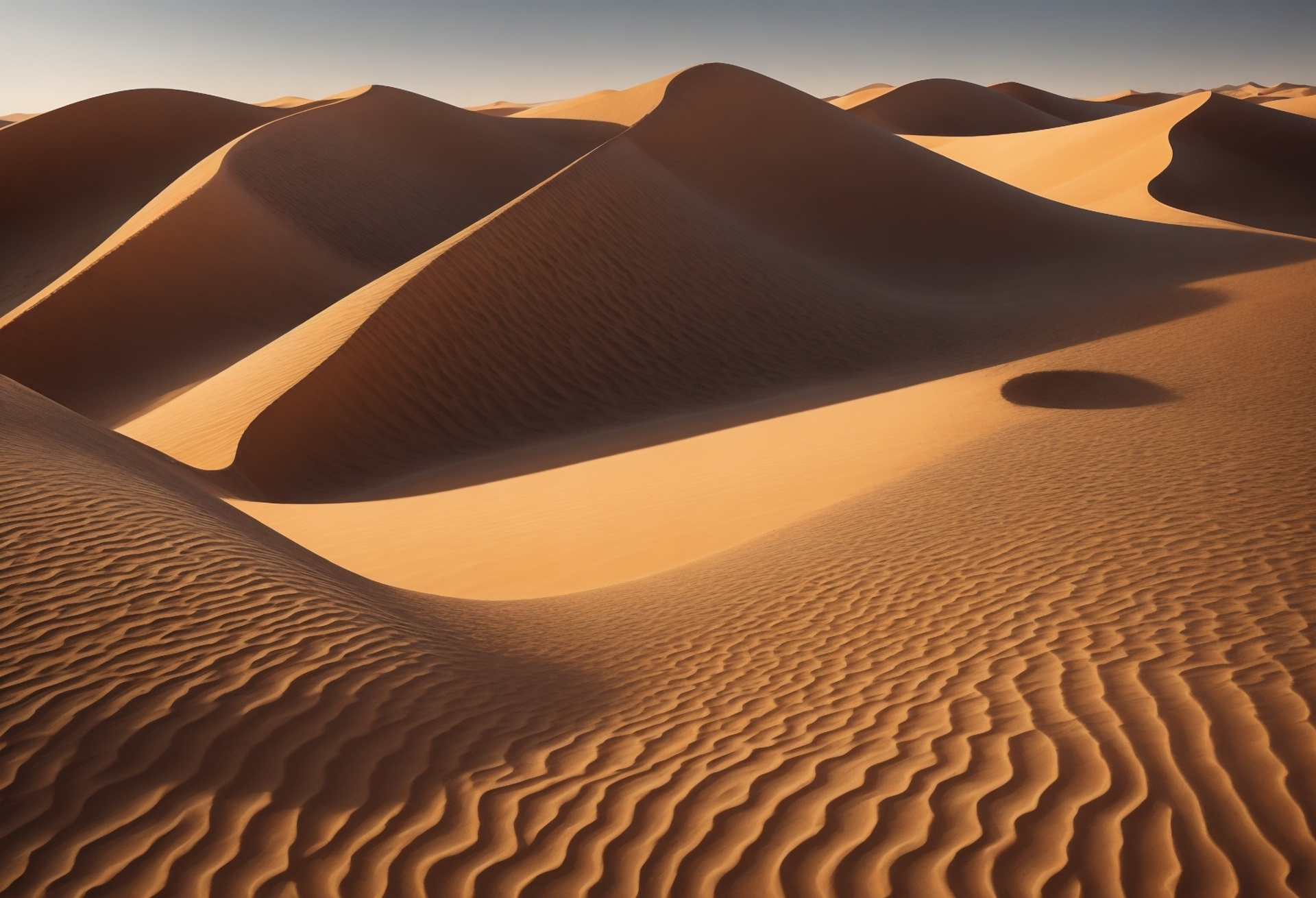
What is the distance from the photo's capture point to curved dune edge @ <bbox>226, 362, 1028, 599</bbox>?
854 cm

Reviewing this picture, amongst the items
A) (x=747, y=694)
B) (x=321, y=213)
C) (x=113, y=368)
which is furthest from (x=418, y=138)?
(x=747, y=694)

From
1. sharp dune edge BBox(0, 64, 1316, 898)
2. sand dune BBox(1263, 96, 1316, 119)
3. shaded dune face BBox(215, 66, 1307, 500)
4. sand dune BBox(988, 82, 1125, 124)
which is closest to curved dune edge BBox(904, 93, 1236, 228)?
shaded dune face BBox(215, 66, 1307, 500)

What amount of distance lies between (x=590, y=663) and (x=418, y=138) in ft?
Answer: 91.1

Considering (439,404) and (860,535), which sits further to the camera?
(439,404)

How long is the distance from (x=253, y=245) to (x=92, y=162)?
16266 mm

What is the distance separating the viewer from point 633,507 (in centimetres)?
966

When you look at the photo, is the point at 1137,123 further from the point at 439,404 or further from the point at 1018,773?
the point at 1018,773

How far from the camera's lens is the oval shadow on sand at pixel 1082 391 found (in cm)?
1020

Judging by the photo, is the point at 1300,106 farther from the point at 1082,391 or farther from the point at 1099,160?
the point at 1082,391

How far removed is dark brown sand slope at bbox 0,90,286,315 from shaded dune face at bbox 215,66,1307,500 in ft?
60.4

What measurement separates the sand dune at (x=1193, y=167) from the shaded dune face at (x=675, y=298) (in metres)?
7.40

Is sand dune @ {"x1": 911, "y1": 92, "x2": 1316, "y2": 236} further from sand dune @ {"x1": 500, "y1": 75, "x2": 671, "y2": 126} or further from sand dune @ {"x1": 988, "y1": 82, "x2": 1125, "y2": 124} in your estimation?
sand dune @ {"x1": 988, "y1": 82, "x2": 1125, "y2": 124}

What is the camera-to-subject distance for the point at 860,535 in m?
7.36

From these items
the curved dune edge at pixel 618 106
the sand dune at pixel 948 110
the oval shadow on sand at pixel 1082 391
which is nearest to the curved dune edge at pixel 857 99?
the sand dune at pixel 948 110
